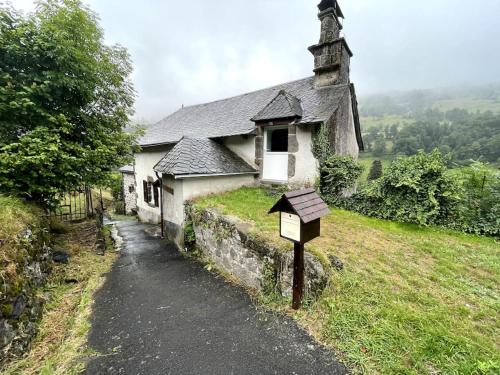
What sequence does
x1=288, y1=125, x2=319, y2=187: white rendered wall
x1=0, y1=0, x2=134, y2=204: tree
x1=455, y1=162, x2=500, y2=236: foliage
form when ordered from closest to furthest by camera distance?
1. x1=0, y1=0, x2=134, y2=204: tree
2. x1=455, y1=162, x2=500, y2=236: foliage
3. x1=288, y1=125, x2=319, y2=187: white rendered wall

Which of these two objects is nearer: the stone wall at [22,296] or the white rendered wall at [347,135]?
the stone wall at [22,296]

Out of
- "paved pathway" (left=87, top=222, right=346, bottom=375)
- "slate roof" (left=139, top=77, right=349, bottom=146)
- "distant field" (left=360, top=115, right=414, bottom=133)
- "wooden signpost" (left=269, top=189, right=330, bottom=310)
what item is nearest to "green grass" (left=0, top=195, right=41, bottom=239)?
"paved pathway" (left=87, top=222, right=346, bottom=375)

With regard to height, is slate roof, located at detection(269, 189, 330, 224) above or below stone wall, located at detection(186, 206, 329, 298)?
above

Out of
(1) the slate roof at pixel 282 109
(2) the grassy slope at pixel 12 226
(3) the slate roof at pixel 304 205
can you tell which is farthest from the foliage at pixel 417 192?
(2) the grassy slope at pixel 12 226

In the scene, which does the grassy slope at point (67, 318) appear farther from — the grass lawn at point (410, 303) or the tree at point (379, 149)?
the tree at point (379, 149)

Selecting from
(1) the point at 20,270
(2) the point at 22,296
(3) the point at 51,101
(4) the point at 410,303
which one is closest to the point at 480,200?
(4) the point at 410,303

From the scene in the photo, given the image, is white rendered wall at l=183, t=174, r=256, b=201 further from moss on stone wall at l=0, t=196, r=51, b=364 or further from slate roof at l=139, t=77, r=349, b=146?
moss on stone wall at l=0, t=196, r=51, b=364

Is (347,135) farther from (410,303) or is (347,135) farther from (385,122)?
(385,122)

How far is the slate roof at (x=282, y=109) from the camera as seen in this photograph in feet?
30.0

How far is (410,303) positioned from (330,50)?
1038cm

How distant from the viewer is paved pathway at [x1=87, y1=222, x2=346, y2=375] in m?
3.19

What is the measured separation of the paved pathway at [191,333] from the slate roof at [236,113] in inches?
273

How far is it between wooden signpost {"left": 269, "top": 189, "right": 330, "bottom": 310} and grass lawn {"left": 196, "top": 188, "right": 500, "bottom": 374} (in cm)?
51

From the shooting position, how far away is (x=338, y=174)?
859 centimetres
